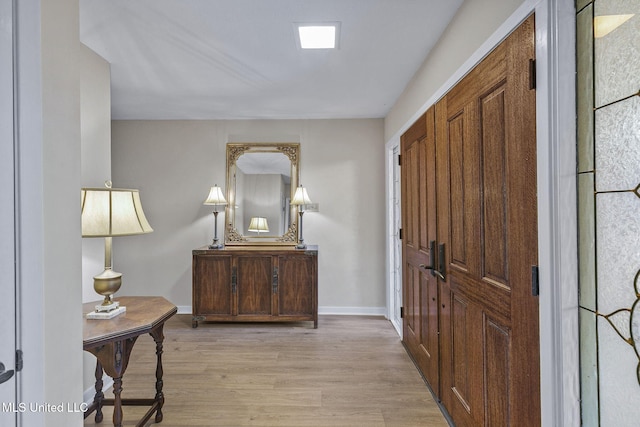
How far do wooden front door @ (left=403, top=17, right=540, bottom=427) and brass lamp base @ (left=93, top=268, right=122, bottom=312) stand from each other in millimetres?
1864

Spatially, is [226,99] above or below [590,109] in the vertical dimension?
above

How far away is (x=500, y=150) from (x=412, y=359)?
206 centimetres

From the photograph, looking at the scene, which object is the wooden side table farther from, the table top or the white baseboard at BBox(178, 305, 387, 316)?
→ the white baseboard at BBox(178, 305, 387, 316)

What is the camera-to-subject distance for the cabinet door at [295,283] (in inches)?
142

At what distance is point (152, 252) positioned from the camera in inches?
163

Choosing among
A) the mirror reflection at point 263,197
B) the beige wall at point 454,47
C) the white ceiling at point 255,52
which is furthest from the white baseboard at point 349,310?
the white ceiling at point 255,52

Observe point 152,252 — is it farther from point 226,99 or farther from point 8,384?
point 8,384

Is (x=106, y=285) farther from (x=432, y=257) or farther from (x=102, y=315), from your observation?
(x=432, y=257)

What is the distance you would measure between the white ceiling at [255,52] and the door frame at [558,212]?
97cm

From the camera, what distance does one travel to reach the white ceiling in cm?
190

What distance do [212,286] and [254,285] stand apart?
0.46 metres

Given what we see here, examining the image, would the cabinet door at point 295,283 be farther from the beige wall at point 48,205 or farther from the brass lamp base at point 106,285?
the beige wall at point 48,205

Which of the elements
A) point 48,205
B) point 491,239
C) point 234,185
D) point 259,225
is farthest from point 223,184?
point 491,239

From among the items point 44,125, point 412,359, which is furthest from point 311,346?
point 44,125
